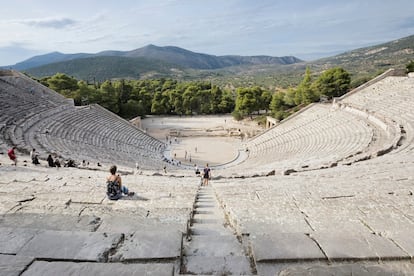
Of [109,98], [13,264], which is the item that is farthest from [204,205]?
[109,98]

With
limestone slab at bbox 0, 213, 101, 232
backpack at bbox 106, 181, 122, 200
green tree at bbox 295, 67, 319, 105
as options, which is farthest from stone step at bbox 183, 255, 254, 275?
green tree at bbox 295, 67, 319, 105

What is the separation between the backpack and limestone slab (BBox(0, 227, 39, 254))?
2.53 m

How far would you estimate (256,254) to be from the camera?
2719 mm

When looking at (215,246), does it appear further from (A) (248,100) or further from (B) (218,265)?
(A) (248,100)

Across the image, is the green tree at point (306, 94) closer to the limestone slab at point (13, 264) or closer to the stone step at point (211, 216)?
the stone step at point (211, 216)

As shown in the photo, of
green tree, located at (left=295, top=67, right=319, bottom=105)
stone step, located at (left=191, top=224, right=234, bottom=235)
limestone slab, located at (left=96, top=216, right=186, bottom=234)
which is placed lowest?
stone step, located at (left=191, top=224, right=234, bottom=235)

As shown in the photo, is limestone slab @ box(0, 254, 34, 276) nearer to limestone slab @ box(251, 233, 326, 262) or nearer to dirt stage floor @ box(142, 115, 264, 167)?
limestone slab @ box(251, 233, 326, 262)

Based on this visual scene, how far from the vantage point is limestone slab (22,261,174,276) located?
2.28 metres

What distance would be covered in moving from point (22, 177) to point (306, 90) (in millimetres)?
36135

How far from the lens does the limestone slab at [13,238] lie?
266 centimetres

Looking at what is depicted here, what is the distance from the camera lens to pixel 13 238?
2869 millimetres

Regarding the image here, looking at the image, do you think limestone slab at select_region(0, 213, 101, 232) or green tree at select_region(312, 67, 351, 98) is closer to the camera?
limestone slab at select_region(0, 213, 101, 232)

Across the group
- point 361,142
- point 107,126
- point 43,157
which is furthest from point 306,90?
point 43,157

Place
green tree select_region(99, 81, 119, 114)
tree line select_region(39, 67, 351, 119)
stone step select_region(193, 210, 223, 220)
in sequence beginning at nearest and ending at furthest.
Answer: stone step select_region(193, 210, 223, 220), tree line select_region(39, 67, 351, 119), green tree select_region(99, 81, 119, 114)
